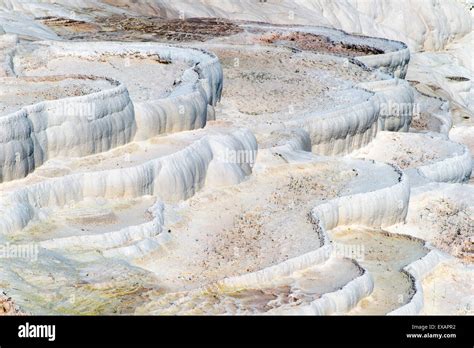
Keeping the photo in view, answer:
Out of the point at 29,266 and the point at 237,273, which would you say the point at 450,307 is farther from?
the point at 29,266

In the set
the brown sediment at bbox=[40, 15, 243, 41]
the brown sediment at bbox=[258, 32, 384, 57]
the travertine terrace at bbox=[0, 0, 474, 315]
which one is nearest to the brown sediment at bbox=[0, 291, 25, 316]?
the travertine terrace at bbox=[0, 0, 474, 315]

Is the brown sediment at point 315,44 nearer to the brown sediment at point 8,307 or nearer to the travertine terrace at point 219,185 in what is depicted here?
the travertine terrace at point 219,185

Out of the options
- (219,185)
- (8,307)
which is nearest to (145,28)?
(219,185)

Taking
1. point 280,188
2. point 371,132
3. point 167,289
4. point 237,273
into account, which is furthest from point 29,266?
point 371,132

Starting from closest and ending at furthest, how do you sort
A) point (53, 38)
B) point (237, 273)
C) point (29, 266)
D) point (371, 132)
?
point (29, 266)
point (237, 273)
point (371, 132)
point (53, 38)

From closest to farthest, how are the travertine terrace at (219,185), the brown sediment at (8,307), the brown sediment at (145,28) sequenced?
the brown sediment at (8,307)
the travertine terrace at (219,185)
the brown sediment at (145,28)

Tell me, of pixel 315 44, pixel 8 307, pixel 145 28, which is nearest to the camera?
pixel 8 307

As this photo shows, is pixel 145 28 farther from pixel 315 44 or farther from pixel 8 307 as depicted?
pixel 8 307

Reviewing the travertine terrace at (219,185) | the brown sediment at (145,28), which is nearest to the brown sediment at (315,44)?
the brown sediment at (145,28)
